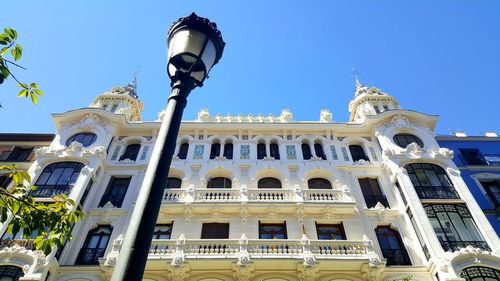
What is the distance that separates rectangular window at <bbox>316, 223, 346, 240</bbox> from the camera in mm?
19078

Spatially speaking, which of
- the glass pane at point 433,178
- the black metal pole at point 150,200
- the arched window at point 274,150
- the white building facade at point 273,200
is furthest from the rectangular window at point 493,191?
the black metal pole at point 150,200

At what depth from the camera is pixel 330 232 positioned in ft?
63.7

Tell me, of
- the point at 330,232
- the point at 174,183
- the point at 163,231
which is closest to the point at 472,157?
the point at 330,232

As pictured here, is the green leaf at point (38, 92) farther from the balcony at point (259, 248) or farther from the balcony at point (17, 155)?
the balcony at point (17, 155)

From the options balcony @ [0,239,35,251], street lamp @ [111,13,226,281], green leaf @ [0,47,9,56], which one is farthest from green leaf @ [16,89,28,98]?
balcony @ [0,239,35,251]

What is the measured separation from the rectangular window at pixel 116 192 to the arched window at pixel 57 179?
190 centimetres

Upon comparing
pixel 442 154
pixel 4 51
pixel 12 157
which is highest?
pixel 12 157

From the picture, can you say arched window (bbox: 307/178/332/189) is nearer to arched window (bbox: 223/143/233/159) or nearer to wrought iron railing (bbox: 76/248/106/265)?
arched window (bbox: 223/143/233/159)

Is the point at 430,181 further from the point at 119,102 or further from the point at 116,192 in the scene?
the point at 119,102

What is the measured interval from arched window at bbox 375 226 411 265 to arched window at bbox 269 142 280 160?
25.5ft

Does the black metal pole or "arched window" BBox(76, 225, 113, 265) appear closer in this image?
the black metal pole

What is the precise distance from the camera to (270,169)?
74.3ft

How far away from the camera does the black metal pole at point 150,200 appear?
3.48 metres

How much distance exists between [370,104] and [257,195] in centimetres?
1282
